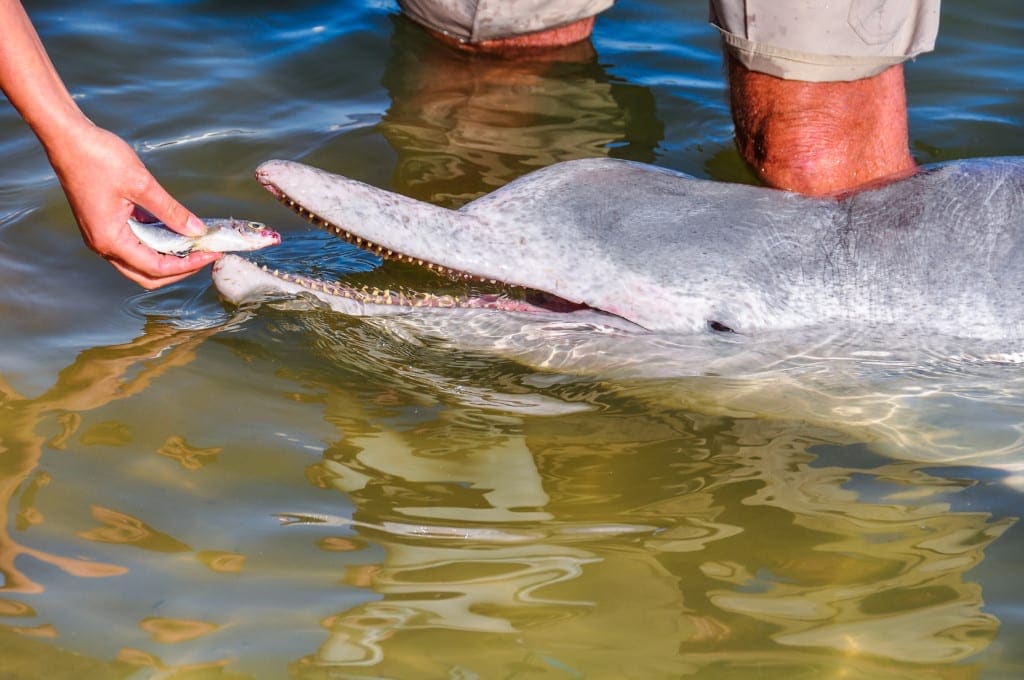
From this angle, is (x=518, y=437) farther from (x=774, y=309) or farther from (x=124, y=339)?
(x=124, y=339)

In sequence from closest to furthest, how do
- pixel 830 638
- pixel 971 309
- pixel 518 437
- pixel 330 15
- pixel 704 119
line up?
pixel 830 638, pixel 518 437, pixel 971 309, pixel 704 119, pixel 330 15

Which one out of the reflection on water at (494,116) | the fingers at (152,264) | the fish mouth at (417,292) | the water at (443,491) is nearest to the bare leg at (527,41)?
the reflection on water at (494,116)

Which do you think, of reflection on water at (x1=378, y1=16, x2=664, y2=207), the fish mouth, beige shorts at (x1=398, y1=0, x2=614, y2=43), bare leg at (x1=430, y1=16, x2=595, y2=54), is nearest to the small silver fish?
the fish mouth

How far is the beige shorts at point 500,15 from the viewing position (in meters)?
8.15

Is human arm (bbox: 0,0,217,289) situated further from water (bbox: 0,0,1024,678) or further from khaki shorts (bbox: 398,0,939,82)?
khaki shorts (bbox: 398,0,939,82)

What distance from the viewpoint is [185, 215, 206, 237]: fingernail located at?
14.8 ft

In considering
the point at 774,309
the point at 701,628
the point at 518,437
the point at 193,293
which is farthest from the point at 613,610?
the point at 193,293

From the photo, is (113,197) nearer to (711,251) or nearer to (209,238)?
(209,238)

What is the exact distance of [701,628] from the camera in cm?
344

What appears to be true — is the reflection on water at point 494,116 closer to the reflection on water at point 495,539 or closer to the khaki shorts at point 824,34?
the khaki shorts at point 824,34

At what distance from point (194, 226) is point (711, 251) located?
2142mm

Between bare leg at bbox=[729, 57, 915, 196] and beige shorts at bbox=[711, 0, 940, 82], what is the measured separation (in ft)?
0.29

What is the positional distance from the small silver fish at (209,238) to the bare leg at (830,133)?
2361 millimetres

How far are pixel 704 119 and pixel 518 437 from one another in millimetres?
3862
